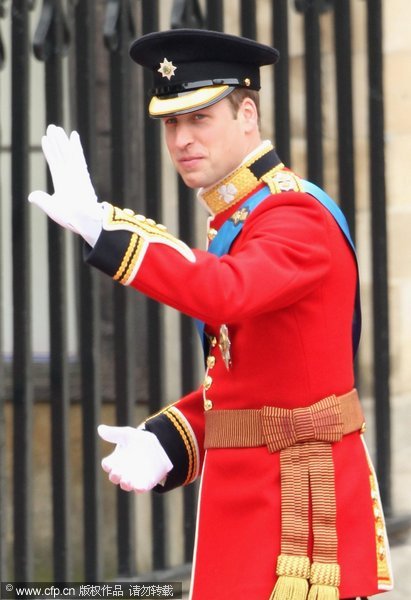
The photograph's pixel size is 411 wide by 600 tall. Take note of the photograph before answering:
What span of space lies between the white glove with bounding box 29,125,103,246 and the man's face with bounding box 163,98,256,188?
31 cm

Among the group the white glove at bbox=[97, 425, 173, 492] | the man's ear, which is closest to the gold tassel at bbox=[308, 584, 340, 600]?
the white glove at bbox=[97, 425, 173, 492]

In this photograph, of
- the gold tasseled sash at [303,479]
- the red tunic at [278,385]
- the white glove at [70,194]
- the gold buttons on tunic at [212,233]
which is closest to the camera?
the white glove at [70,194]

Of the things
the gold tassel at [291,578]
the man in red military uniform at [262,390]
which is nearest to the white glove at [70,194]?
the man in red military uniform at [262,390]

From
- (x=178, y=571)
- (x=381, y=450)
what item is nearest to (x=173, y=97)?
(x=178, y=571)

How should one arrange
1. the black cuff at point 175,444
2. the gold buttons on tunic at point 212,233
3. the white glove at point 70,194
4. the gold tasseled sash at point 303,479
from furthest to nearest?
the black cuff at point 175,444 → the gold buttons on tunic at point 212,233 → the gold tasseled sash at point 303,479 → the white glove at point 70,194

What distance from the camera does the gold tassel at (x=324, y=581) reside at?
121 inches

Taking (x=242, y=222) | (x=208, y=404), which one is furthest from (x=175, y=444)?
(x=242, y=222)

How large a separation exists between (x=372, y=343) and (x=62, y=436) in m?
1.34

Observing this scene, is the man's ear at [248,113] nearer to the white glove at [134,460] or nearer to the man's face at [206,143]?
the man's face at [206,143]

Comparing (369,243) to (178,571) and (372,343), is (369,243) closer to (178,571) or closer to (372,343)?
(372,343)

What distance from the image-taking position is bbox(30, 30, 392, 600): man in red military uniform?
311 centimetres

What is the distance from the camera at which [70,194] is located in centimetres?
283

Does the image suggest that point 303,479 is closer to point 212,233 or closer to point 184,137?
point 212,233

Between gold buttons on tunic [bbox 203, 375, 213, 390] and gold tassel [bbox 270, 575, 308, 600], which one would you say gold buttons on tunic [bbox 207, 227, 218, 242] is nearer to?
gold buttons on tunic [bbox 203, 375, 213, 390]
